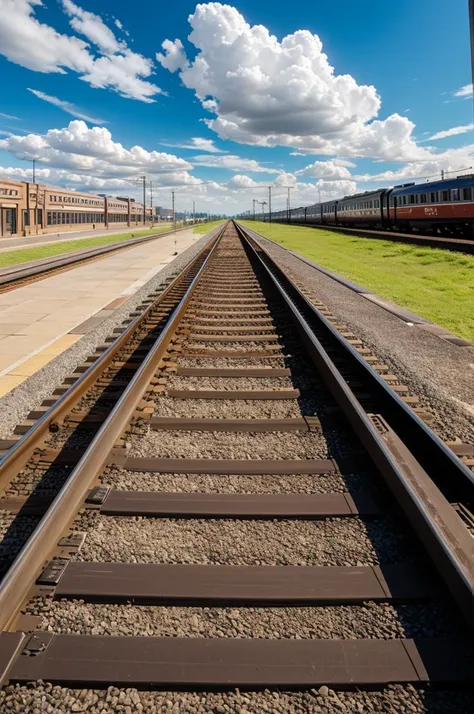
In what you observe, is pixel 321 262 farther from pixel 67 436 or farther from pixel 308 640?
pixel 308 640

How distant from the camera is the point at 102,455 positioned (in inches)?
130

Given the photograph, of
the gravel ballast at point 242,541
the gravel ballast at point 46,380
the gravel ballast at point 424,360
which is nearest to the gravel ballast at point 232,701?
the gravel ballast at point 242,541

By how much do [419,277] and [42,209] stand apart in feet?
206

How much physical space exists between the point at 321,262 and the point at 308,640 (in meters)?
18.6

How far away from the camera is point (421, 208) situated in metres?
30.1

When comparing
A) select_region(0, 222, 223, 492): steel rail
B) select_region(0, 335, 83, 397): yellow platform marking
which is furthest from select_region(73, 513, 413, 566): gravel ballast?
select_region(0, 335, 83, 397): yellow platform marking

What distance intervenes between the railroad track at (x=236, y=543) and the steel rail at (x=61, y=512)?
1cm

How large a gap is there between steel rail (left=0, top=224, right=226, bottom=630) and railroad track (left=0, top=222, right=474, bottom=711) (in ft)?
0.04

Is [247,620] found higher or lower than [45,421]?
Result: lower

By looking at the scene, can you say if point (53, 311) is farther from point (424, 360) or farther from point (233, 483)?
point (233, 483)

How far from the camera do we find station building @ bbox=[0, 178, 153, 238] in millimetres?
53406

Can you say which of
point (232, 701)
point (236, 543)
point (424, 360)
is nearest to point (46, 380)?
point (236, 543)

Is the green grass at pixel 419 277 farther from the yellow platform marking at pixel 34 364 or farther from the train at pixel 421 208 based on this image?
the yellow platform marking at pixel 34 364

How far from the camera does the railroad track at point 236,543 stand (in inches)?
75.2
